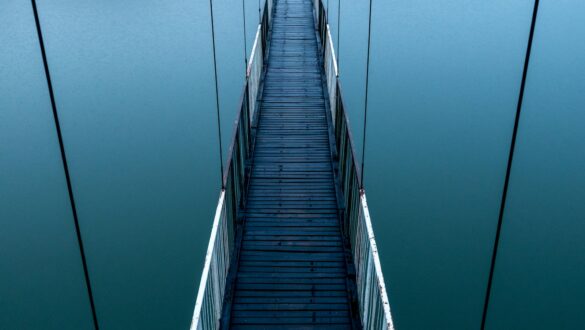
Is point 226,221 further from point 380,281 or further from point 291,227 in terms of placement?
point 380,281

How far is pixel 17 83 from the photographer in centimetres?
1695

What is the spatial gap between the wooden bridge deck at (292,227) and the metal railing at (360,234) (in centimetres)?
19

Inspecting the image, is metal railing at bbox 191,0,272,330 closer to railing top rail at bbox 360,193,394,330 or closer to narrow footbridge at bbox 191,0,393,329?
narrow footbridge at bbox 191,0,393,329

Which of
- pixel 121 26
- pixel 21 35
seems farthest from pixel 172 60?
pixel 21 35

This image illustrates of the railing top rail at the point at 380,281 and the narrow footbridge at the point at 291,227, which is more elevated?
the railing top rail at the point at 380,281

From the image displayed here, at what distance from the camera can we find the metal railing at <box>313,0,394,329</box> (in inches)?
158

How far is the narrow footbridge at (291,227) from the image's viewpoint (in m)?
4.67

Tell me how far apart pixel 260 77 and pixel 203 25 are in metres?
13.6

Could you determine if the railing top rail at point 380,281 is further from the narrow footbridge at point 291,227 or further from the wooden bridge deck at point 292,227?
the wooden bridge deck at point 292,227

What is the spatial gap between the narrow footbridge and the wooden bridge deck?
0.04ft

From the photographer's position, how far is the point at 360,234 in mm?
4965

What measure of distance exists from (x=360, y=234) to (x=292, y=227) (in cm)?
123

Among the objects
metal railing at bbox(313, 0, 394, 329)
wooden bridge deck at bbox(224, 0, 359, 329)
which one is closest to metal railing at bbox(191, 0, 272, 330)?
wooden bridge deck at bbox(224, 0, 359, 329)

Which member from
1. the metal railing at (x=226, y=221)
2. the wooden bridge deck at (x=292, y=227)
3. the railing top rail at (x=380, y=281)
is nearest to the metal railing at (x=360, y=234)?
the railing top rail at (x=380, y=281)
